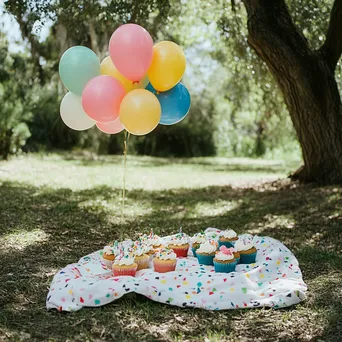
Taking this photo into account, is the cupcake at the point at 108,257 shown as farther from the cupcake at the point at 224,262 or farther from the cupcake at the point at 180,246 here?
the cupcake at the point at 224,262

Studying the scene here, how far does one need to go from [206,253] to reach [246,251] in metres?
0.37

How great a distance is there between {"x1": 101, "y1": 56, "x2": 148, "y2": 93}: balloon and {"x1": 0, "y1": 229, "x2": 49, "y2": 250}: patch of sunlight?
2.02 m

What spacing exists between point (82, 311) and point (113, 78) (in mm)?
1851

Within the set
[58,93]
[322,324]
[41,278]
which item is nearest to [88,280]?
[41,278]

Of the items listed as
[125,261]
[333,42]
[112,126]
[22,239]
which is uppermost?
[333,42]

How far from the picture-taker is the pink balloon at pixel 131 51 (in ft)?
13.6

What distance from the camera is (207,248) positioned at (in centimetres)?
446

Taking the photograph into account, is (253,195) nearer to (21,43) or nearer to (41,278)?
(41,278)

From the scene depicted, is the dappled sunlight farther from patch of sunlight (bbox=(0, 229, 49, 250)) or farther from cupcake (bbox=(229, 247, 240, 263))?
Answer: cupcake (bbox=(229, 247, 240, 263))

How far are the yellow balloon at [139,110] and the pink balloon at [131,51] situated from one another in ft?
0.59

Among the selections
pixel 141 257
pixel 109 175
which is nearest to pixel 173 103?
pixel 141 257

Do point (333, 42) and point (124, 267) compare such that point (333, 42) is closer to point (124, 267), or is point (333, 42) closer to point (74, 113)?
point (74, 113)

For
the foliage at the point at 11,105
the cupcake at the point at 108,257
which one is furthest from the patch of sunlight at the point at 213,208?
the foliage at the point at 11,105

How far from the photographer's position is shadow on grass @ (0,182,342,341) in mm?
3396
